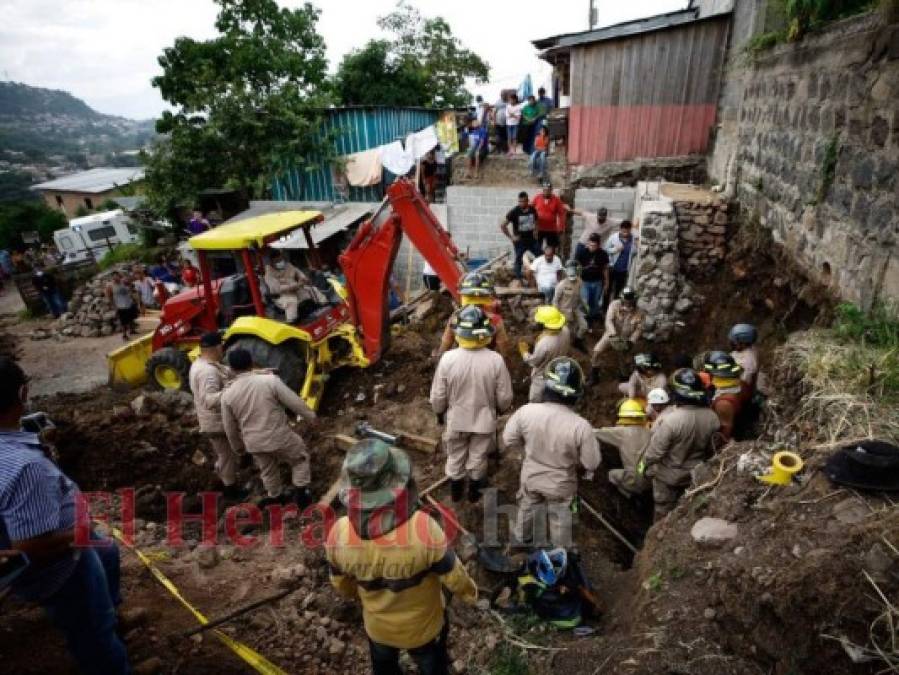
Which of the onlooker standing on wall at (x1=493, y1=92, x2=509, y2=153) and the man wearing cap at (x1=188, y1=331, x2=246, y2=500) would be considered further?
the onlooker standing on wall at (x1=493, y1=92, x2=509, y2=153)

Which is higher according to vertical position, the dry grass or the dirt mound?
the dry grass

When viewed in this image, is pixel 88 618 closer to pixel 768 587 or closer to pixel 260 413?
pixel 260 413

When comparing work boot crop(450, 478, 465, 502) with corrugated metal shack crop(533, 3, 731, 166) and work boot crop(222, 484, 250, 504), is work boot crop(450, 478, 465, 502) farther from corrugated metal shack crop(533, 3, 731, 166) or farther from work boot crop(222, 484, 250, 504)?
corrugated metal shack crop(533, 3, 731, 166)

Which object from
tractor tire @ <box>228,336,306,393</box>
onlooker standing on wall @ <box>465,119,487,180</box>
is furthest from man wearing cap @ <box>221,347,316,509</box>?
onlooker standing on wall @ <box>465,119,487,180</box>

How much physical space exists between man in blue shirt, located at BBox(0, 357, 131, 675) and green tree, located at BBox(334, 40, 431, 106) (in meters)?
18.6

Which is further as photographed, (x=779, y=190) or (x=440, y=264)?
(x=440, y=264)

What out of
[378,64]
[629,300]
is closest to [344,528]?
[629,300]

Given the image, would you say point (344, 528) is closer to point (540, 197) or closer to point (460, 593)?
point (460, 593)

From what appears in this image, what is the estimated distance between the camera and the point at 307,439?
584 centimetres

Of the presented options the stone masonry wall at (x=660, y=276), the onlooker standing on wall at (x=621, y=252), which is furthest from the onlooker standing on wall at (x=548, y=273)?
the stone masonry wall at (x=660, y=276)

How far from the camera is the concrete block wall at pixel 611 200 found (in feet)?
28.9

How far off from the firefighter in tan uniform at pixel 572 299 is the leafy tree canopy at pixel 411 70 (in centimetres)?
1487

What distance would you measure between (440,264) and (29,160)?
87.8 metres

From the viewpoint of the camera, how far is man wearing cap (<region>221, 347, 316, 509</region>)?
4328 mm
